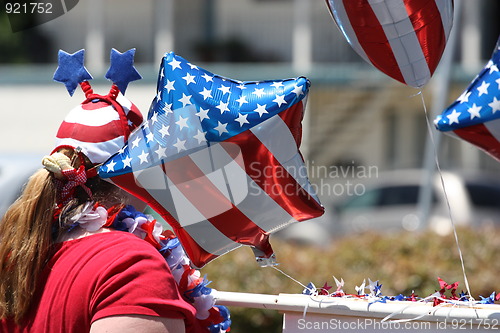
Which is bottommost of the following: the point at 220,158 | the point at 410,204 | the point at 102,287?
the point at 410,204

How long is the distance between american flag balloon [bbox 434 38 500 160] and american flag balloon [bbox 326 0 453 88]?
6.4 inches

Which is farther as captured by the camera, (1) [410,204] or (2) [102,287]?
(1) [410,204]

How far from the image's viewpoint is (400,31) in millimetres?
2178

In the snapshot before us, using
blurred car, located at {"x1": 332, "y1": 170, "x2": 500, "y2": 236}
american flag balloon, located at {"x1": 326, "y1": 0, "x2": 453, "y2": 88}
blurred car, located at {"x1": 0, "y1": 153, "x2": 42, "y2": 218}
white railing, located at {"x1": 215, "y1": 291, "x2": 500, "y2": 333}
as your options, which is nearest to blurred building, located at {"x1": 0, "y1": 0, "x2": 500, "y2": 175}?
blurred car, located at {"x1": 332, "y1": 170, "x2": 500, "y2": 236}

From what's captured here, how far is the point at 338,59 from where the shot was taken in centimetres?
1664

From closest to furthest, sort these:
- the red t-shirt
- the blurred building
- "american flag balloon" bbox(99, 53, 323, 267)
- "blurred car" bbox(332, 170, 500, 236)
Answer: the red t-shirt < "american flag balloon" bbox(99, 53, 323, 267) < "blurred car" bbox(332, 170, 500, 236) < the blurred building

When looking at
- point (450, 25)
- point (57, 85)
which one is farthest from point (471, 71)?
point (450, 25)

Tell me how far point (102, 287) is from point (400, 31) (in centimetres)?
103

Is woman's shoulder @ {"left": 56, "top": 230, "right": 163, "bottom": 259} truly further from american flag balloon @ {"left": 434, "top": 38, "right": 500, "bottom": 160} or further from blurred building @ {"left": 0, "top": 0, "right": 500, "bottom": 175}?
blurred building @ {"left": 0, "top": 0, "right": 500, "bottom": 175}

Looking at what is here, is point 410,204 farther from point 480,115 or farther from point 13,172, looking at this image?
point 480,115

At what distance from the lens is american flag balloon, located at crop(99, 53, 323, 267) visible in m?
1.97

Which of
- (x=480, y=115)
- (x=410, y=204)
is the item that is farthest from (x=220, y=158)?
(x=410, y=204)

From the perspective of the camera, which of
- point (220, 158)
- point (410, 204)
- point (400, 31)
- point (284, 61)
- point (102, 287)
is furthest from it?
point (284, 61)

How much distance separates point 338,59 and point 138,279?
15.2 m
